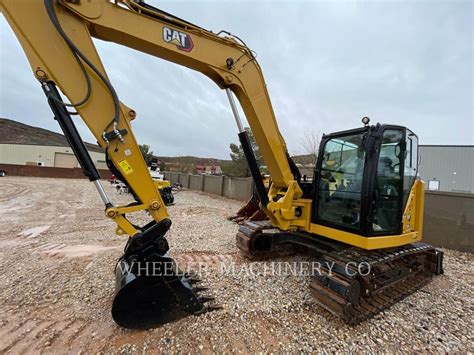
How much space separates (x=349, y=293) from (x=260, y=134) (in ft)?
7.70

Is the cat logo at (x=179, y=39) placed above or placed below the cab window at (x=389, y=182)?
above

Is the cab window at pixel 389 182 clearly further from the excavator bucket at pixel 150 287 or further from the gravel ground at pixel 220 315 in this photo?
the excavator bucket at pixel 150 287

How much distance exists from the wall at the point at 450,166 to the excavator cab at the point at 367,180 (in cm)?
1751

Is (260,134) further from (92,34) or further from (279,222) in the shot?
(92,34)

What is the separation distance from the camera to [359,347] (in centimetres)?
253

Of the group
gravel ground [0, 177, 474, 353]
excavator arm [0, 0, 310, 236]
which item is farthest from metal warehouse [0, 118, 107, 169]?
excavator arm [0, 0, 310, 236]

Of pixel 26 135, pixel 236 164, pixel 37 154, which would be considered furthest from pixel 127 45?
pixel 26 135

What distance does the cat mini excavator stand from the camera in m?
2.38

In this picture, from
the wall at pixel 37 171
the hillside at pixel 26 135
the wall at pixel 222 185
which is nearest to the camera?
the wall at pixel 222 185

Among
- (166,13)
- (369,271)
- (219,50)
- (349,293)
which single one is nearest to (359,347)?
(349,293)

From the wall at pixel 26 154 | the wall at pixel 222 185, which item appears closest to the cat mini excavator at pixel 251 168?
the wall at pixel 222 185

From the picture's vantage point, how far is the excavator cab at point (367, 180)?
3.29 m

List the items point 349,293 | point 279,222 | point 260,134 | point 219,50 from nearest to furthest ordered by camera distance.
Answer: point 349,293, point 219,50, point 260,134, point 279,222

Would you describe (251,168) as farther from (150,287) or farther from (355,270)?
(150,287)
